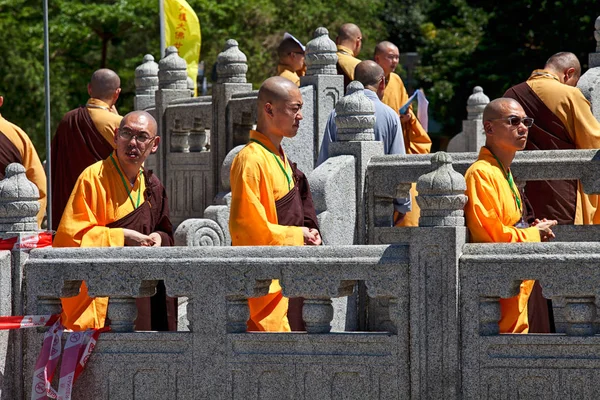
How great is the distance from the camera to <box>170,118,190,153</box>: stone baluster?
13547mm

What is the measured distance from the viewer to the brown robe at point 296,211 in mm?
7418

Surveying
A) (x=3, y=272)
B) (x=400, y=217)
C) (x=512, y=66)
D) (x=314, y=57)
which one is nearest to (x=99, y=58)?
(x=512, y=66)

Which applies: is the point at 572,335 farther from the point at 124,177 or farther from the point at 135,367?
the point at 124,177

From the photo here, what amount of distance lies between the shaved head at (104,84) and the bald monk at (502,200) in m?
4.04

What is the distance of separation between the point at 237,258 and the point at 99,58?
77.3 ft

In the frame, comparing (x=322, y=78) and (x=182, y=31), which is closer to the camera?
(x=322, y=78)

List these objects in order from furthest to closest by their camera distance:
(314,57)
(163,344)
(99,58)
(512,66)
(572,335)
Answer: (99,58) → (512,66) → (314,57) → (163,344) → (572,335)

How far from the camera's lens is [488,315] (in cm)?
622

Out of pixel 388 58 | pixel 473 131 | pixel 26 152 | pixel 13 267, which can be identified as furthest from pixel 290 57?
pixel 13 267

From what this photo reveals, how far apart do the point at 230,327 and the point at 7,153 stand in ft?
12.6

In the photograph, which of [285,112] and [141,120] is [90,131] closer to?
[141,120]

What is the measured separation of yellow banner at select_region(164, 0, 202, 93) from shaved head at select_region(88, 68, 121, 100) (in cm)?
754

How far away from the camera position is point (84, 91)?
2802 cm

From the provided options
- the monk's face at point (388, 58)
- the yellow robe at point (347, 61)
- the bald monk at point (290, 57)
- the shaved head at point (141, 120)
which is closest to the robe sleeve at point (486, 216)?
the shaved head at point (141, 120)
